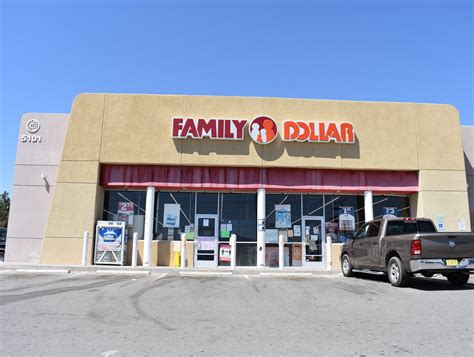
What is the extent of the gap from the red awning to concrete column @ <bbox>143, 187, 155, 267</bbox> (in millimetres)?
483

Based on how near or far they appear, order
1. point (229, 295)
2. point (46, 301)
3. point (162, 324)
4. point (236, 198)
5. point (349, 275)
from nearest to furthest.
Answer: point (162, 324) → point (46, 301) → point (229, 295) → point (349, 275) → point (236, 198)

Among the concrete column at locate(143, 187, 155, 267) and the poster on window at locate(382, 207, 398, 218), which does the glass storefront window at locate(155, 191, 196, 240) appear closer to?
the concrete column at locate(143, 187, 155, 267)

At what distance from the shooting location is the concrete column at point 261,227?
58.4 feet

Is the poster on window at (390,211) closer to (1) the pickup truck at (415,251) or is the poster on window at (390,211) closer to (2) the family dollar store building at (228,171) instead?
(2) the family dollar store building at (228,171)

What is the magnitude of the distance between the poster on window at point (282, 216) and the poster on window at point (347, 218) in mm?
2622

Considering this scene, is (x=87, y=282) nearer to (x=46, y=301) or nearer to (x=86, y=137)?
(x=46, y=301)

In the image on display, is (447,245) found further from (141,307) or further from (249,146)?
(249,146)

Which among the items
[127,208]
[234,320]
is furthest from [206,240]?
[234,320]

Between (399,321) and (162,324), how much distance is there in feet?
12.7

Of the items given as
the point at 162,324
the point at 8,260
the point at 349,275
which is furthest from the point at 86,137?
the point at 162,324

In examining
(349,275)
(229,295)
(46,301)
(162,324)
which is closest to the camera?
(162,324)

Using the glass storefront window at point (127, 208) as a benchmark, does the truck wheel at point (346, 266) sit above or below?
below

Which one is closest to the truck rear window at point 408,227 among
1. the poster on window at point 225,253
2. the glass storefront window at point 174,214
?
the poster on window at point 225,253

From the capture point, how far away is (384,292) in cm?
978
